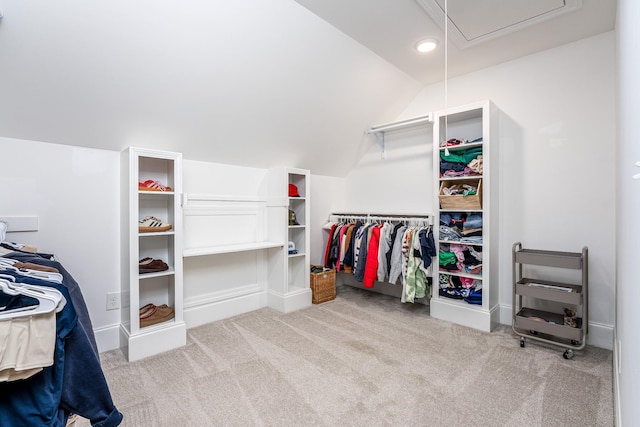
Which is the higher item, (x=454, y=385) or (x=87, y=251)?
(x=87, y=251)

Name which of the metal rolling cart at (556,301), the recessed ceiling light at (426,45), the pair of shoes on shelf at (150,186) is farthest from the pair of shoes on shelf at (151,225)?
the metal rolling cart at (556,301)

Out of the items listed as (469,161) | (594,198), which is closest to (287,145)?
(469,161)

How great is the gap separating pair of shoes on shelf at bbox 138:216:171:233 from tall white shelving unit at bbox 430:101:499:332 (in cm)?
252

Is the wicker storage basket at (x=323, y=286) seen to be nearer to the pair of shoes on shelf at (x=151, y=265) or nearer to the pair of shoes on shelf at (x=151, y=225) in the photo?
the pair of shoes on shelf at (x=151, y=265)

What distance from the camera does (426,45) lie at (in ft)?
8.85

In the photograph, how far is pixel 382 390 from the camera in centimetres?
195

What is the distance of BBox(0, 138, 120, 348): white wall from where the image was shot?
216 centimetres

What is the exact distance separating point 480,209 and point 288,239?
200 centimetres

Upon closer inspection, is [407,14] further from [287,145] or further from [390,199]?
[390,199]

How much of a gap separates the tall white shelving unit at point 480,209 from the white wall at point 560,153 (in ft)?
0.57

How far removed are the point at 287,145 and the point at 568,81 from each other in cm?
265

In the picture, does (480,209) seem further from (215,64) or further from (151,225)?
(151,225)

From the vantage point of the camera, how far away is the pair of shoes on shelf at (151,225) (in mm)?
2438

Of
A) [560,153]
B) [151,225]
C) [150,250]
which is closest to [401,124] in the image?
[560,153]
